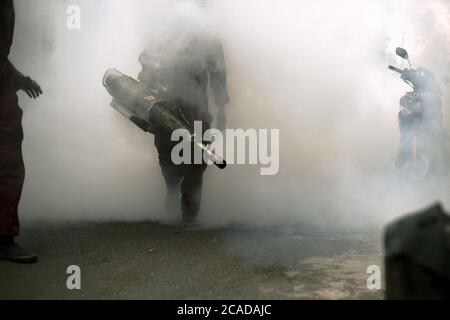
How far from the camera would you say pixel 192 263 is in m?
3.54

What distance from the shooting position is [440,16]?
6.72 m

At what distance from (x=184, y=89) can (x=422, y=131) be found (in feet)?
8.81

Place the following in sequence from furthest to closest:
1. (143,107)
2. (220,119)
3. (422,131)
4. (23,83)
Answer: (422,131) → (220,119) → (143,107) → (23,83)

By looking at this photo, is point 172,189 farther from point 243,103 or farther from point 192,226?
point 243,103

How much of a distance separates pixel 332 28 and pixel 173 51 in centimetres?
213

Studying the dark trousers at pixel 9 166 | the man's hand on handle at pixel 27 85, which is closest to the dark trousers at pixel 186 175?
the man's hand on handle at pixel 27 85

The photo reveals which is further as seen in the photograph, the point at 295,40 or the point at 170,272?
the point at 295,40

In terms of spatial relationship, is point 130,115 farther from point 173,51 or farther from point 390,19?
point 390,19

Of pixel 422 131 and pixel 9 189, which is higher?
pixel 422 131

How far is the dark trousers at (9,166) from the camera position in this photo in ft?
12.0

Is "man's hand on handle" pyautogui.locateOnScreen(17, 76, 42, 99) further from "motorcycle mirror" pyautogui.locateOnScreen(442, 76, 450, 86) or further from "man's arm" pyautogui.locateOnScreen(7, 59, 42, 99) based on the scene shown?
"motorcycle mirror" pyautogui.locateOnScreen(442, 76, 450, 86)

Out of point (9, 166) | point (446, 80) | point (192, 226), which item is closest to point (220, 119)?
point (192, 226)

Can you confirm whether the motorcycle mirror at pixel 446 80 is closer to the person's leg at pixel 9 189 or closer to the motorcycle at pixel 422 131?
the motorcycle at pixel 422 131

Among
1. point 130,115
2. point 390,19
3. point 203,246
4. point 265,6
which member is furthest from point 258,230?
point 390,19
